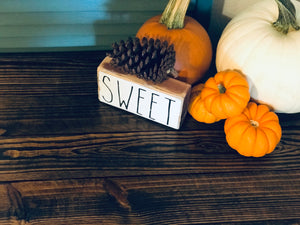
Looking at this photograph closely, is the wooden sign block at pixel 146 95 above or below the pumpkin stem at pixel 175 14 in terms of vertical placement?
below

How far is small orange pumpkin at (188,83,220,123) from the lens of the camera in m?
0.84

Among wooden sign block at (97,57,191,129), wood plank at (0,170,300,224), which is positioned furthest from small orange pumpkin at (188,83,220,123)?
wood plank at (0,170,300,224)

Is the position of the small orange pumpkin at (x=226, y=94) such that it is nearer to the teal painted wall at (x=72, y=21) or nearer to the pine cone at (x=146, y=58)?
the pine cone at (x=146, y=58)

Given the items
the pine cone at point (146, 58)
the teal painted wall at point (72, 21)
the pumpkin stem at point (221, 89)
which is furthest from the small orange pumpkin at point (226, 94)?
the teal painted wall at point (72, 21)

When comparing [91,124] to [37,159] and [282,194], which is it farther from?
[282,194]

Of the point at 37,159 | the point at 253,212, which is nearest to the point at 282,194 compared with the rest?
the point at 253,212

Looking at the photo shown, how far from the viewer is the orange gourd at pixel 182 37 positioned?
33.6 inches

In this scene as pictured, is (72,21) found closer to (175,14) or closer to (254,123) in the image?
(175,14)

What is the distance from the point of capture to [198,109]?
0.84 m

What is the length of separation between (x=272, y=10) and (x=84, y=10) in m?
0.48

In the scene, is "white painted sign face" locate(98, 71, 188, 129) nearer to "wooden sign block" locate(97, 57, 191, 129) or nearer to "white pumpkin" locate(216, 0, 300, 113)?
"wooden sign block" locate(97, 57, 191, 129)

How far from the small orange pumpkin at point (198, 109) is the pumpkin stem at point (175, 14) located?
0.16m

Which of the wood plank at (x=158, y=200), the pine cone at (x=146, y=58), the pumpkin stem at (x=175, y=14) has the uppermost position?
the pumpkin stem at (x=175, y=14)

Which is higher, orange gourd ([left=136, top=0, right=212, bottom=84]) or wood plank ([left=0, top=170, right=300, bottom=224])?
orange gourd ([left=136, top=0, right=212, bottom=84])
